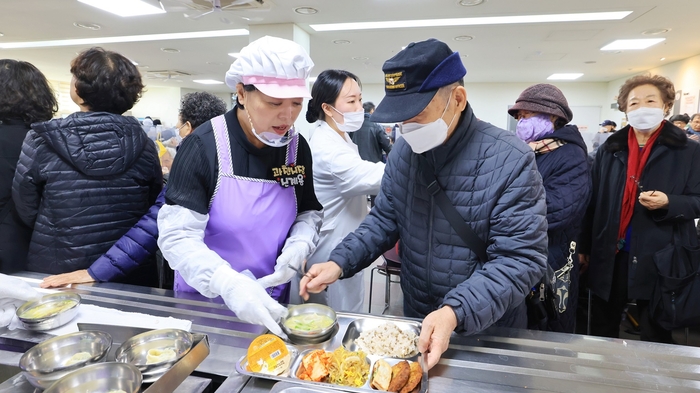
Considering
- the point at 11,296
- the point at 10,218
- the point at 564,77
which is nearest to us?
the point at 11,296

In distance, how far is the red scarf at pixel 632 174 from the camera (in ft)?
6.88

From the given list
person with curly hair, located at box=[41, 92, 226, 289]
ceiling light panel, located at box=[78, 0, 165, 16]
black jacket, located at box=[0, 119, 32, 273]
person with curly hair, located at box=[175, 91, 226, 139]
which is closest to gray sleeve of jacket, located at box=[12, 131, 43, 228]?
black jacket, located at box=[0, 119, 32, 273]

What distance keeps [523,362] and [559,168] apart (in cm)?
124

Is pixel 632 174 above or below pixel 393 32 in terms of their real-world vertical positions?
below

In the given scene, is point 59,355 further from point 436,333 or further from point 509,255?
point 509,255

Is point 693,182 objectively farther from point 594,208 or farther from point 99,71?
point 99,71

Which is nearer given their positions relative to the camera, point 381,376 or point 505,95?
point 381,376

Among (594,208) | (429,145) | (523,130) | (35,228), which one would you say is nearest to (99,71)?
(35,228)

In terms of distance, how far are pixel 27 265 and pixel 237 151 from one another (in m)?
1.14

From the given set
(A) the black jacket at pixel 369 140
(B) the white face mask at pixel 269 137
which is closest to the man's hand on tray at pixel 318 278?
(B) the white face mask at pixel 269 137

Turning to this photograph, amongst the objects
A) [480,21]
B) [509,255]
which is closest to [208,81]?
[480,21]

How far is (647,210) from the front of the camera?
2062 mm

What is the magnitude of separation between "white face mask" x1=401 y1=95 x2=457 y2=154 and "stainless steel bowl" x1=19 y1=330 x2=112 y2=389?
101 centimetres

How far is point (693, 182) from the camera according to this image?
1.99 meters
